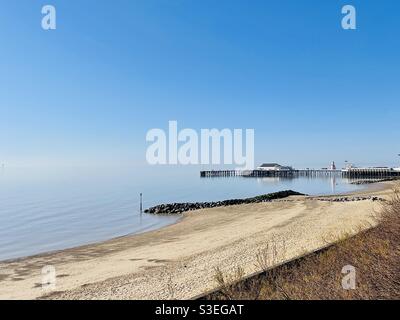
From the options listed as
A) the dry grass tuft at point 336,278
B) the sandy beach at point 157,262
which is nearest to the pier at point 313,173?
the sandy beach at point 157,262

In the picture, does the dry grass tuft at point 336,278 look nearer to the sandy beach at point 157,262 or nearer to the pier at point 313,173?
the sandy beach at point 157,262

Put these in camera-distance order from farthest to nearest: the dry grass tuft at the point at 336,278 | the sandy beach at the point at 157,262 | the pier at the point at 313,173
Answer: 1. the pier at the point at 313,173
2. the sandy beach at the point at 157,262
3. the dry grass tuft at the point at 336,278

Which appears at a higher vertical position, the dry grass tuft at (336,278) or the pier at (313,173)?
the dry grass tuft at (336,278)

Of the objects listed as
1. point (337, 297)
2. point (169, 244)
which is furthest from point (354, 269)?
point (169, 244)

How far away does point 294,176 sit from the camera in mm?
149500

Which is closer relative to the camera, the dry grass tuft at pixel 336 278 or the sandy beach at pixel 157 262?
the dry grass tuft at pixel 336 278

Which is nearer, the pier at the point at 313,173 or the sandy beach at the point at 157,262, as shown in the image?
the sandy beach at the point at 157,262

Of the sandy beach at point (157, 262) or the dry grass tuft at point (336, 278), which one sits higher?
the dry grass tuft at point (336, 278)

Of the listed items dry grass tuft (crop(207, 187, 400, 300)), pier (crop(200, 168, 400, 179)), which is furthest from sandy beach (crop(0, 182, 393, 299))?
pier (crop(200, 168, 400, 179))

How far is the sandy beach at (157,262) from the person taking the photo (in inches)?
464

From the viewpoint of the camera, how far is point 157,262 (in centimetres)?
1614

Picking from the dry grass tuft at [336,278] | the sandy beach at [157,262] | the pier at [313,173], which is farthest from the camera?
the pier at [313,173]

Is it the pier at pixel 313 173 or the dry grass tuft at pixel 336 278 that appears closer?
the dry grass tuft at pixel 336 278

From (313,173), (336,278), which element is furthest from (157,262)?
(313,173)
